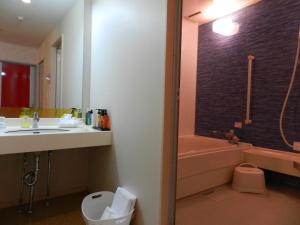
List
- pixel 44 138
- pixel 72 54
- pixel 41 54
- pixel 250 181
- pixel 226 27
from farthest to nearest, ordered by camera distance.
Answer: pixel 226 27, pixel 250 181, pixel 72 54, pixel 41 54, pixel 44 138

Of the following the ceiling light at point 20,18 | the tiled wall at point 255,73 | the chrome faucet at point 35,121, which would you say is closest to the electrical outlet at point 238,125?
the tiled wall at point 255,73

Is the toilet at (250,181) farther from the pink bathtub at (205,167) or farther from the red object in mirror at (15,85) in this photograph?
the red object in mirror at (15,85)

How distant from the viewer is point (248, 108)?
9.76 feet

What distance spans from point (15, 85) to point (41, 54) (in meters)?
0.40

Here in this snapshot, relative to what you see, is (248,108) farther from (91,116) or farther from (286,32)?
(91,116)

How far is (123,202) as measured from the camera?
5.51ft

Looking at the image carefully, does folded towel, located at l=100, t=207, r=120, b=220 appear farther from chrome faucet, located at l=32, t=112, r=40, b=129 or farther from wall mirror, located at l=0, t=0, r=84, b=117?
wall mirror, located at l=0, t=0, r=84, b=117

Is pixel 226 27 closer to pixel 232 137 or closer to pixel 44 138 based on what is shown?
pixel 232 137

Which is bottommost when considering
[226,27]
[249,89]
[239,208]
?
[239,208]

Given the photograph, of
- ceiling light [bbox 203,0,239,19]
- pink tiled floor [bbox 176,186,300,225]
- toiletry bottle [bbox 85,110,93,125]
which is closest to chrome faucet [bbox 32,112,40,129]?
toiletry bottle [bbox 85,110,93,125]

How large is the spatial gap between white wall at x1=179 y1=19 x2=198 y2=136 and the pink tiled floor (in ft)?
3.96

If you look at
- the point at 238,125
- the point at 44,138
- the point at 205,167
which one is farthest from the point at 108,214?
the point at 238,125

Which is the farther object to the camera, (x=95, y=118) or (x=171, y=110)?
(x=95, y=118)

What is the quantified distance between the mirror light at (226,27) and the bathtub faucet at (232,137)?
144 cm
